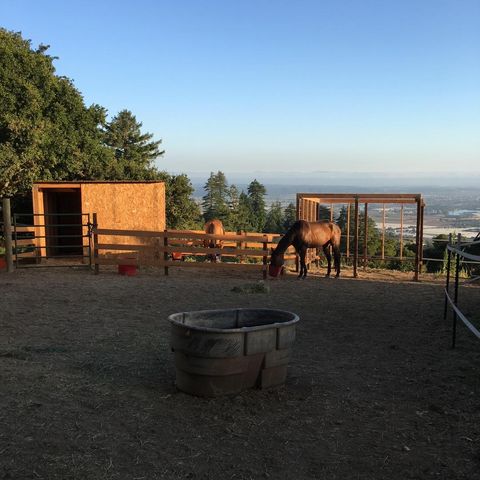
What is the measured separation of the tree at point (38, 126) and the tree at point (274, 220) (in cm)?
3931

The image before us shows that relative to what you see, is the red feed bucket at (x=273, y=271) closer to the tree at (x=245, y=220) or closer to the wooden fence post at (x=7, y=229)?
the wooden fence post at (x=7, y=229)

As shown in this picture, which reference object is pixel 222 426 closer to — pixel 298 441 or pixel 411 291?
pixel 298 441

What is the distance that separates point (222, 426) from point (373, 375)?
74.2 inches

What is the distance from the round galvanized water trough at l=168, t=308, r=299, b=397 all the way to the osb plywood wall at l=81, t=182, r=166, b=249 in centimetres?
924

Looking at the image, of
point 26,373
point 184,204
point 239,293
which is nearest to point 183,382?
point 26,373

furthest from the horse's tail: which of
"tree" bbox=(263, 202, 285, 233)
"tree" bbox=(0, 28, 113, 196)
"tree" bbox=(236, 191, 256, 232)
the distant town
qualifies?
"tree" bbox=(263, 202, 285, 233)

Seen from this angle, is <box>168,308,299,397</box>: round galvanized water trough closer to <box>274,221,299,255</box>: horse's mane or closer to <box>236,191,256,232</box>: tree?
<box>274,221,299,255</box>: horse's mane

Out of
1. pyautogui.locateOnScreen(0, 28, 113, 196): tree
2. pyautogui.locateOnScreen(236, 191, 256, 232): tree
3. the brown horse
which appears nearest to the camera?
the brown horse

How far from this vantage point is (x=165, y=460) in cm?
296

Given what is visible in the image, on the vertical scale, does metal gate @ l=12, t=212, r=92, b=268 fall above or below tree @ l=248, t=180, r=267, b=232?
below

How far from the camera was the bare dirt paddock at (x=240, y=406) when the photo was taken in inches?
116

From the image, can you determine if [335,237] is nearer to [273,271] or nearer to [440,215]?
[273,271]

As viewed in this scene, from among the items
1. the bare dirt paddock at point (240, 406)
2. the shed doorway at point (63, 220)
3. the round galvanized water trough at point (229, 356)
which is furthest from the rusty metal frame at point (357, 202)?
the round galvanized water trough at point (229, 356)

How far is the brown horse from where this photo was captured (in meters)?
10.8
